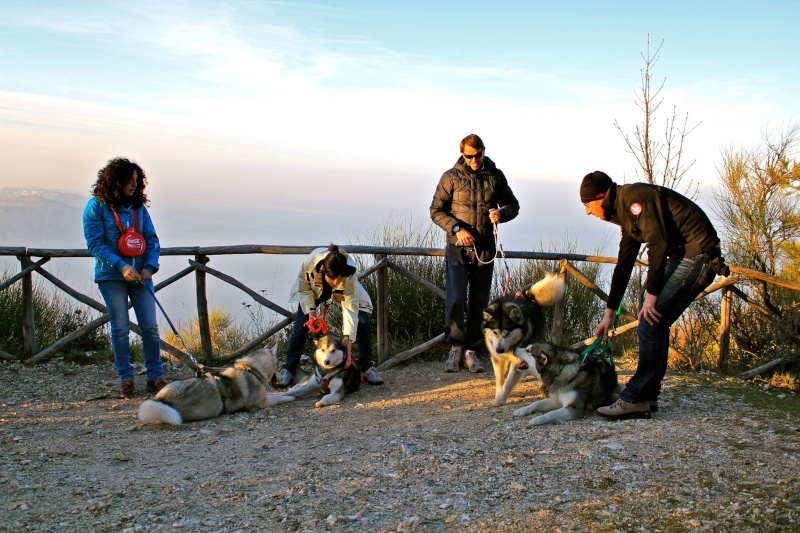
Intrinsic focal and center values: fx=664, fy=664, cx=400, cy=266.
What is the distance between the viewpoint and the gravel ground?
328 centimetres

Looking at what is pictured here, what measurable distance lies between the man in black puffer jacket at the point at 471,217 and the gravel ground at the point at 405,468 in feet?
3.77

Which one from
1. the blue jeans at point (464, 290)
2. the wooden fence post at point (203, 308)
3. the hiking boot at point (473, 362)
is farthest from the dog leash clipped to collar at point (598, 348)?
the wooden fence post at point (203, 308)

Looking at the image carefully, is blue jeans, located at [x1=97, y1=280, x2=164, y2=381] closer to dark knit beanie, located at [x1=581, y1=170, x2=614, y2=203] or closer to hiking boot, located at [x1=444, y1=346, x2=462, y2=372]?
hiking boot, located at [x1=444, y1=346, x2=462, y2=372]

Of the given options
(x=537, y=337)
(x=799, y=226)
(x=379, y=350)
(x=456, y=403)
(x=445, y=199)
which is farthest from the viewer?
(x=799, y=226)

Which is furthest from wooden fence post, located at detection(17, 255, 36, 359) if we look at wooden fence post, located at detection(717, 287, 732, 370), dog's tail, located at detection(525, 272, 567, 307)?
wooden fence post, located at detection(717, 287, 732, 370)

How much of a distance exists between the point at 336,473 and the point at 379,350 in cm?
347

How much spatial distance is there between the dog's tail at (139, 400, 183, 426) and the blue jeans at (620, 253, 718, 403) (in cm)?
338

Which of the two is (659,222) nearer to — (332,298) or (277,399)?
(332,298)

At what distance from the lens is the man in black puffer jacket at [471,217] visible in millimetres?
6562

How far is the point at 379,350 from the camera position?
24.3 feet

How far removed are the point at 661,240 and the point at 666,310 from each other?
53 centimetres

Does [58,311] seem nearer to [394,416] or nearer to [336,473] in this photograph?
[394,416]

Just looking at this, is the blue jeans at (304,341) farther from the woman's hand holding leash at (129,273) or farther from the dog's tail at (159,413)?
the dog's tail at (159,413)

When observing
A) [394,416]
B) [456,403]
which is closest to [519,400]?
[456,403]
